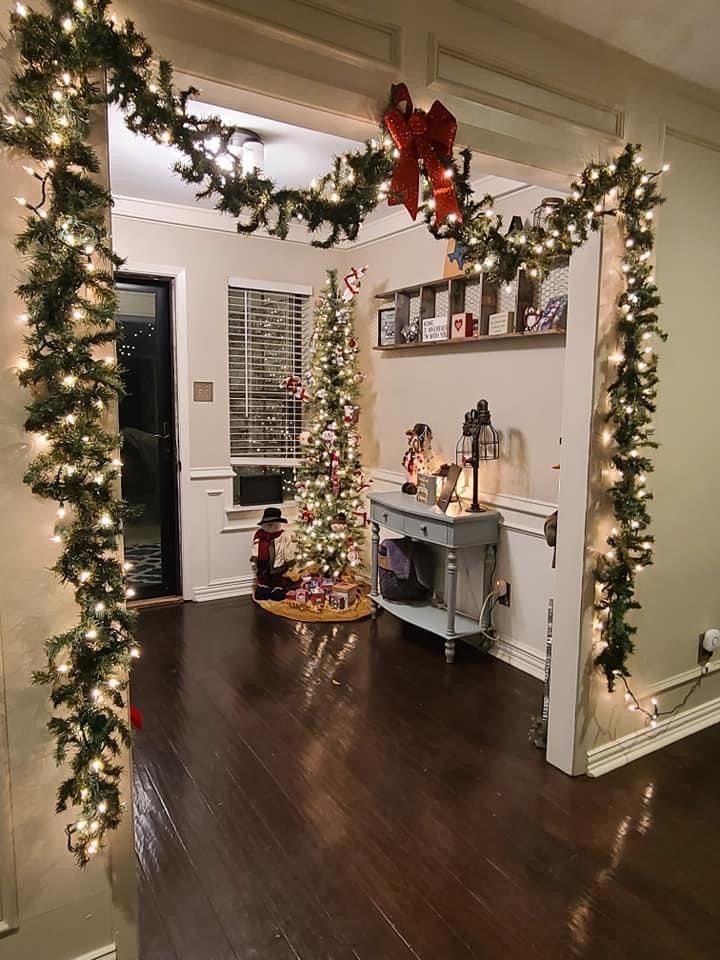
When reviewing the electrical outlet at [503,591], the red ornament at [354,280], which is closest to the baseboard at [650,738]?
the electrical outlet at [503,591]

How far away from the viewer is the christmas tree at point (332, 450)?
4.62m

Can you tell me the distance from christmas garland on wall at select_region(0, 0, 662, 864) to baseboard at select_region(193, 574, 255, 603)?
10.7 ft

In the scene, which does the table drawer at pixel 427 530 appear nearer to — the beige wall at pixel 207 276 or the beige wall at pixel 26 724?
the beige wall at pixel 207 276

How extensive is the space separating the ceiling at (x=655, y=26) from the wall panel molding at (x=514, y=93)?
197mm

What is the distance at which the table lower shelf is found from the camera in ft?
12.4

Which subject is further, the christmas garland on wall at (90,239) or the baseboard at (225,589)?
the baseboard at (225,589)

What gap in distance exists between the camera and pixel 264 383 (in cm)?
503

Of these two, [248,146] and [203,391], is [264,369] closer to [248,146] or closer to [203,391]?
[203,391]

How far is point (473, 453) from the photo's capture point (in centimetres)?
372

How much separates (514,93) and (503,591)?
2580mm

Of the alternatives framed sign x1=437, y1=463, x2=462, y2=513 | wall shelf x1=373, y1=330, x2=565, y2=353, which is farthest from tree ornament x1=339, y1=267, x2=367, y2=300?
framed sign x1=437, y1=463, x2=462, y2=513

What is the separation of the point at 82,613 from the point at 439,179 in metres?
1.49

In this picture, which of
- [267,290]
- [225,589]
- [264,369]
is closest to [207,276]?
[267,290]

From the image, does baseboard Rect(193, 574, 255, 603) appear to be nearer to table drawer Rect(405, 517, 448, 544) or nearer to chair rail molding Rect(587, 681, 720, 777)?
table drawer Rect(405, 517, 448, 544)
